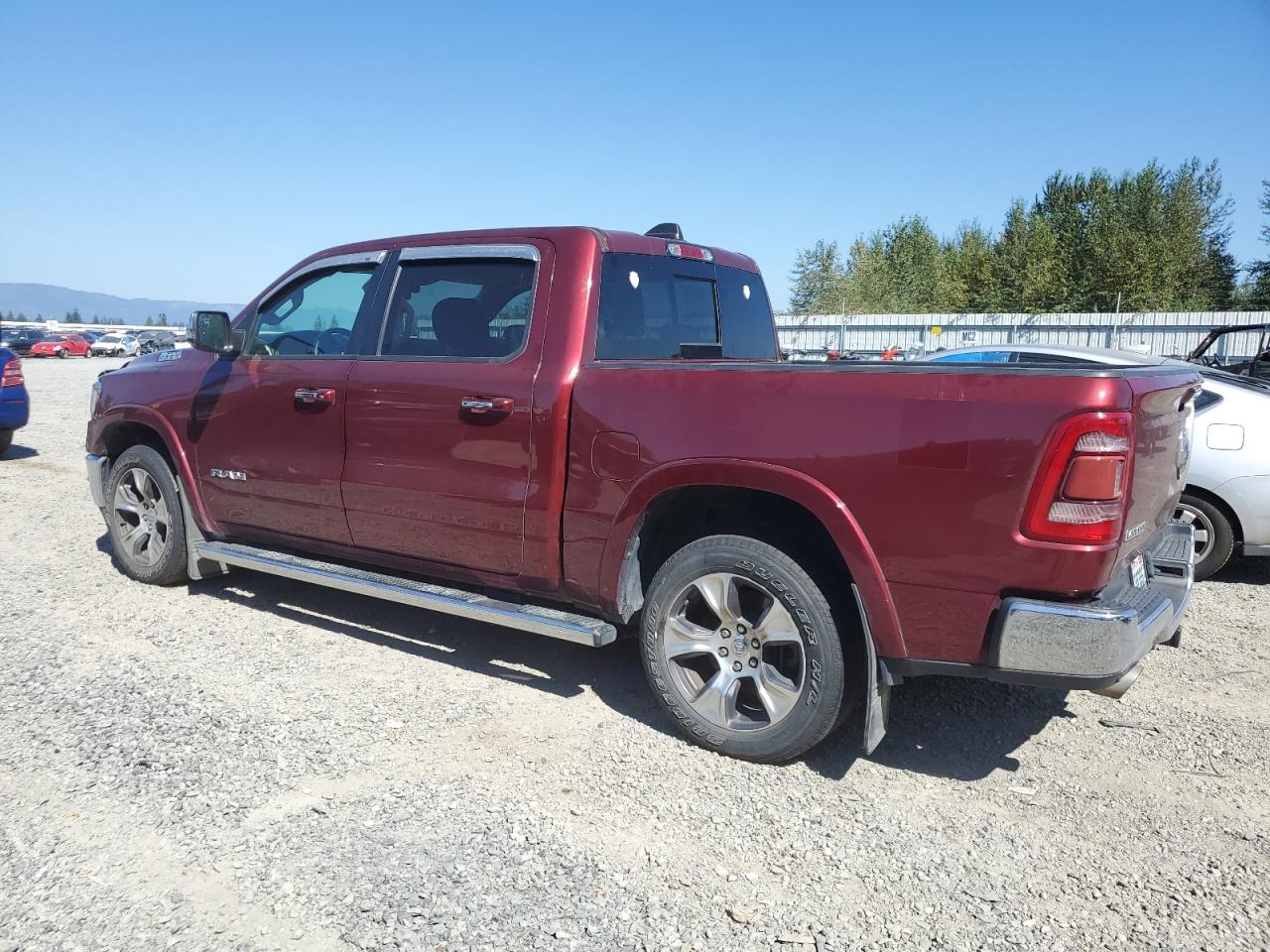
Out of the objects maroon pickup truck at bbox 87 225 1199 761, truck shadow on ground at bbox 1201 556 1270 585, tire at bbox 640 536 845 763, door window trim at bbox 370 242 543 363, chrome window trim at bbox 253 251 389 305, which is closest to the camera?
maroon pickup truck at bbox 87 225 1199 761

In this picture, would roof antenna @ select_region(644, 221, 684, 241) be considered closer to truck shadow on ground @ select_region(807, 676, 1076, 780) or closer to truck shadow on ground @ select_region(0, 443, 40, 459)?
truck shadow on ground @ select_region(807, 676, 1076, 780)

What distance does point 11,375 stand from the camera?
35.8 ft

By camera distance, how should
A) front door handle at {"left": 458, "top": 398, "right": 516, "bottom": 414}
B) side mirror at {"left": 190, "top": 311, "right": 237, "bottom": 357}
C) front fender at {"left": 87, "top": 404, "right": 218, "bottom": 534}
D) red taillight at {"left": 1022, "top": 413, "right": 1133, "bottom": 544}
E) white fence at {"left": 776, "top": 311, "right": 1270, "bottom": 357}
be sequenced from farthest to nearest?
1. white fence at {"left": 776, "top": 311, "right": 1270, "bottom": 357}
2. front fender at {"left": 87, "top": 404, "right": 218, "bottom": 534}
3. side mirror at {"left": 190, "top": 311, "right": 237, "bottom": 357}
4. front door handle at {"left": 458, "top": 398, "right": 516, "bottom": 414}
5. red taillight at {"left": 1022, "top": 413, "right": 1133, "bottom": 544}

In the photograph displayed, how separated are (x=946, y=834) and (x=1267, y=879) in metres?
0.90

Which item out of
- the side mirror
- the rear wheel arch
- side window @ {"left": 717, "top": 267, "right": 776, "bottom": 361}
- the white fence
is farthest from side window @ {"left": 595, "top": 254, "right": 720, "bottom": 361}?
the white fence

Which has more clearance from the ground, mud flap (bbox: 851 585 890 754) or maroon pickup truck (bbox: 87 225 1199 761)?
maroon pickup truck (bbox: 87 225 1199 761)

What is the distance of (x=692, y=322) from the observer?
4.52 m

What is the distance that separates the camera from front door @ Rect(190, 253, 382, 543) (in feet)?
14.8

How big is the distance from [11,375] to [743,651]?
1089 cm

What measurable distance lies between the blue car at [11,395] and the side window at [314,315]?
7.68m

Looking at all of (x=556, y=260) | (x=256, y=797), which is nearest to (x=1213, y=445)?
(x=556, y=260)

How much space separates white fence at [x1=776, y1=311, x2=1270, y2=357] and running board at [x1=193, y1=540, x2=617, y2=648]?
97.0ft

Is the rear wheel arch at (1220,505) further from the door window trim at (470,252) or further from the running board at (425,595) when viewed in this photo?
the door window trim at (470,252)

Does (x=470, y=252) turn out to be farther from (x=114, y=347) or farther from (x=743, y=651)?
(x=114, y=347)
